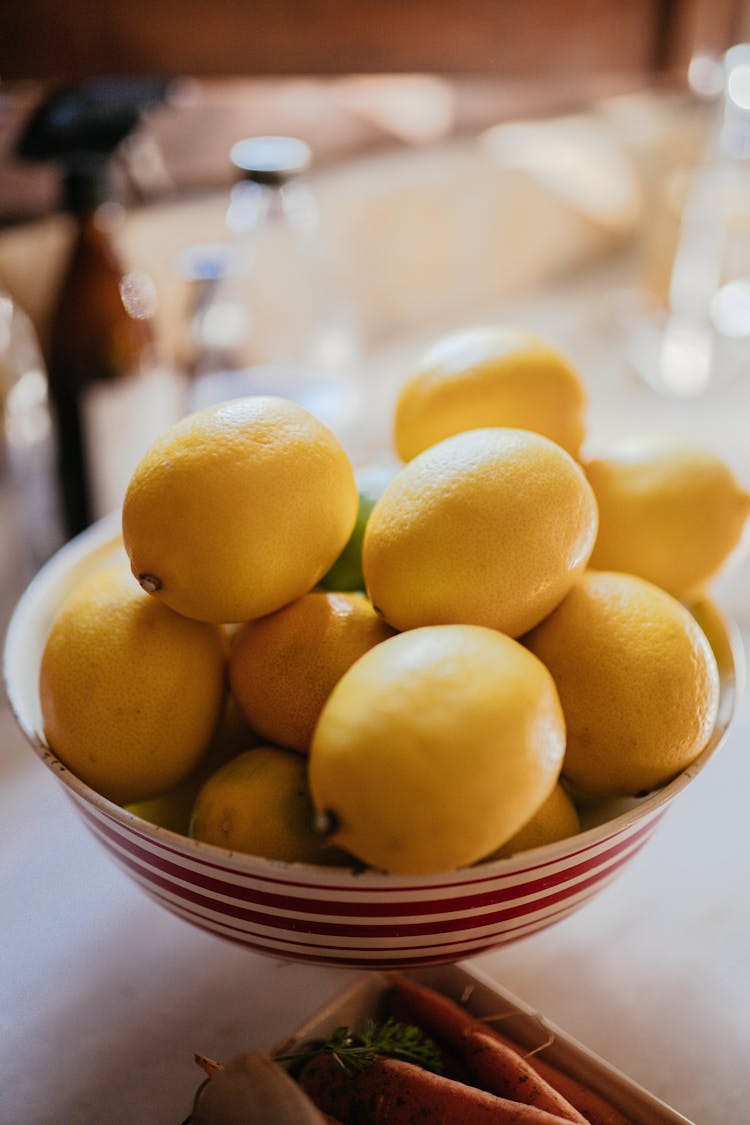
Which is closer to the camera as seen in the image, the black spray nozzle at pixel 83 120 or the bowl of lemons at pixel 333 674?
the bowl of lemons at pixel 333 674

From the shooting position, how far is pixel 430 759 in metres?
0.36

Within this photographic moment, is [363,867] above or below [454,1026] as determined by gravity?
above

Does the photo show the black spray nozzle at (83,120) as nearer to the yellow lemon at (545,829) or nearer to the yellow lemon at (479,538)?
the yellow lemon at (479,538)

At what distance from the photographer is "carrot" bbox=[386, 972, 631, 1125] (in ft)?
1.43

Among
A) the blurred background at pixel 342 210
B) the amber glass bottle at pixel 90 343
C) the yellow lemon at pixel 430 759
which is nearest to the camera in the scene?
the yellow lemon at pixel 430 759

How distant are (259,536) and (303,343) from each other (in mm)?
822

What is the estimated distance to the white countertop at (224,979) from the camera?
1.59 feet

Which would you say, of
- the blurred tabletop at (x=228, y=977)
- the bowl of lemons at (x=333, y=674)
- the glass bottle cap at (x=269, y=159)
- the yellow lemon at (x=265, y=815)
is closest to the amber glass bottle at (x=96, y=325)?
the glass bottle cap at (x=269, y=159)

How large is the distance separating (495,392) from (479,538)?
0.14 metres

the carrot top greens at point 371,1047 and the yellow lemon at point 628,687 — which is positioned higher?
the yellow lemon at point 628,687

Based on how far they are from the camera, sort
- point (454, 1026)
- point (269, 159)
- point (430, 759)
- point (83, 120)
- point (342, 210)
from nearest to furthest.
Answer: point (430, 759)
point (454, 1026)
point (83, 120)
point (269, 159)
point (342, 210)

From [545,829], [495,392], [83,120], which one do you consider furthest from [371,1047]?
[83,120]

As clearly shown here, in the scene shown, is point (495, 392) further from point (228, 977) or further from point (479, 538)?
point (228, 977)

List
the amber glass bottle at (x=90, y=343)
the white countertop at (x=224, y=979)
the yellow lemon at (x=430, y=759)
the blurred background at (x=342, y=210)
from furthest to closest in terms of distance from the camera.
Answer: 1. the amber glass bottle at (x=90, y=343)
2. the blurred background at (x=342, y=210)
3. the white countertop at (x=224, y=979)
4. the yellow lemon at (x=430, y=759)
